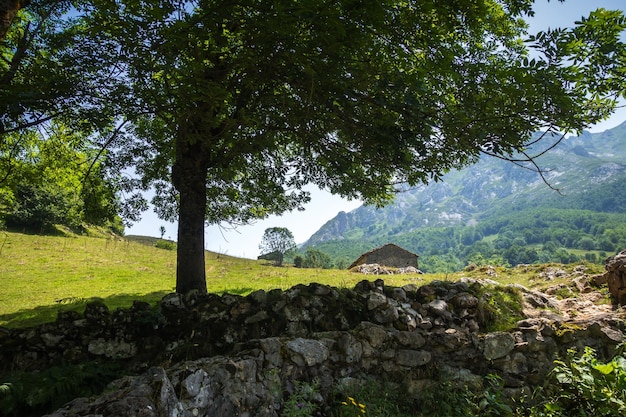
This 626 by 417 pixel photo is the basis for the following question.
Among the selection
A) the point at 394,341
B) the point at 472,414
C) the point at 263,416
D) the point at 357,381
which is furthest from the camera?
the point at 394,341

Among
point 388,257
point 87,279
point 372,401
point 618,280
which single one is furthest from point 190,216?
point 388,257

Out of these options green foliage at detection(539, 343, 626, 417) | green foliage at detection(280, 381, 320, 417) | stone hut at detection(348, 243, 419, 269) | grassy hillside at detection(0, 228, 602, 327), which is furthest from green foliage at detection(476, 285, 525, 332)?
stone hut at detection(348, 243, 419, 269)

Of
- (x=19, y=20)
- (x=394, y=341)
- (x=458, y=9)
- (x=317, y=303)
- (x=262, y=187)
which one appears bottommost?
(x=394, y=341)

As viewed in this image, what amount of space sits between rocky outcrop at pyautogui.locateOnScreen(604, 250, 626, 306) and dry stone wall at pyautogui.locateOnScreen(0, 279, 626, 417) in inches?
112

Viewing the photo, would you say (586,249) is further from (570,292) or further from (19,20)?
(19,20)

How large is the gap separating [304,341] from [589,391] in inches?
173

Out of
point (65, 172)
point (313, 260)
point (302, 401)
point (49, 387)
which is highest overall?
point (65, 172)

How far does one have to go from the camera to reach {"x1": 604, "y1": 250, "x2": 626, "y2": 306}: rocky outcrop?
884cm

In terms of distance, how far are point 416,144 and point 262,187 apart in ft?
21.0

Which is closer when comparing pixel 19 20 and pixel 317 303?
pixel 317 303

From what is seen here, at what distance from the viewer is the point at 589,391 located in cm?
476

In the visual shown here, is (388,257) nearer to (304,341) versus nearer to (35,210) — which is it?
Result: (35,210)

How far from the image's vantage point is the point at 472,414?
507 centimetres

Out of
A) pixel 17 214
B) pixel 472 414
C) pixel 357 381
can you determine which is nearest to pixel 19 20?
pixel 357 381
